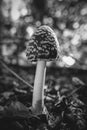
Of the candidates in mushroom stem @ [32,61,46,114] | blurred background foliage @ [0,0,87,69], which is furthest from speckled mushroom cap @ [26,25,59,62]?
blurred background foliage @ [0,0,87,69]

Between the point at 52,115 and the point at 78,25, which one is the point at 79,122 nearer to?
the point at 52,115

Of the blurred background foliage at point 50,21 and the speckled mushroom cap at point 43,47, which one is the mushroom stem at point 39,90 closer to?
the speckled mushroom cap at point 43,47

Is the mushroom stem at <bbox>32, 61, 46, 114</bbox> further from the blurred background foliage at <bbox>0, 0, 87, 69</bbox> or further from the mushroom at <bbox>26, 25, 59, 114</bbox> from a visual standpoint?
the blurred background foliage at <bbox>0, 0, 87, 69</bbox>

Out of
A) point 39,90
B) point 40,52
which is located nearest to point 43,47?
point 40,52

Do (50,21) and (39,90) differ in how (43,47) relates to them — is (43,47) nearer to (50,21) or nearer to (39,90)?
(39,90)

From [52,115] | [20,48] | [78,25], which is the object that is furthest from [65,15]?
[52,115]

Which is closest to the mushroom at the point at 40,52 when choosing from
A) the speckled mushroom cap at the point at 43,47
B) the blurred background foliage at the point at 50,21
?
the speckled mushroom cap at the point at 43,47
